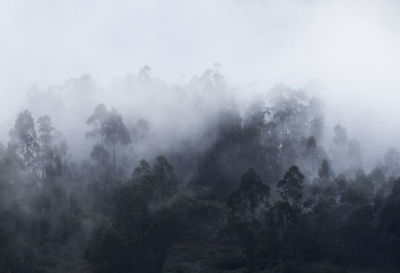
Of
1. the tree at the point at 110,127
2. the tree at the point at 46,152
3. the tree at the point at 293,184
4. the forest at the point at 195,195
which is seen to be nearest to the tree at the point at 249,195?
the forest at the point at 195,195

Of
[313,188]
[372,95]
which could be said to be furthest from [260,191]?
[372,95]

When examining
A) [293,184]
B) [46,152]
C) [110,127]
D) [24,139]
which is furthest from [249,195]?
[24,139]

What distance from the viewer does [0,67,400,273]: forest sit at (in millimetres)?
64500

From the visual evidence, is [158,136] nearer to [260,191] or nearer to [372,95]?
[260,191]

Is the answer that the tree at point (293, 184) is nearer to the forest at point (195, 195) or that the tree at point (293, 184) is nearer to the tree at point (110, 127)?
the forest at point (195, 195)

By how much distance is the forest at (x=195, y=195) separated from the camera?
64.5 meters

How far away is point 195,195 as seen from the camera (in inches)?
3487

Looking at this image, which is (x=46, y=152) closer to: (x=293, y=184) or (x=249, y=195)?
(x=249, y=195)

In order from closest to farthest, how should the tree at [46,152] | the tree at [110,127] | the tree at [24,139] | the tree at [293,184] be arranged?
the tree at [293,184] < the tree at [24,139] < the tree at [46,152] < the tree at [110,127]

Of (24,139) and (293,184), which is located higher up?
(24,139)

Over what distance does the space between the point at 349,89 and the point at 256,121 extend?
41810mm

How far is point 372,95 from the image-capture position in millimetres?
130250

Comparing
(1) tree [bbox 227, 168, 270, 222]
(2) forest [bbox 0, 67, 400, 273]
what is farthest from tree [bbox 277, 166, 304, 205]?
(1) tree [bbox 227, 168, 270, 222]

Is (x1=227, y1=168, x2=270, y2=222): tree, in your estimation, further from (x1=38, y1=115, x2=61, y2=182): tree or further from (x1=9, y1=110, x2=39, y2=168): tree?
(x1=9, y1=110, x2=39, y2=168): tree
